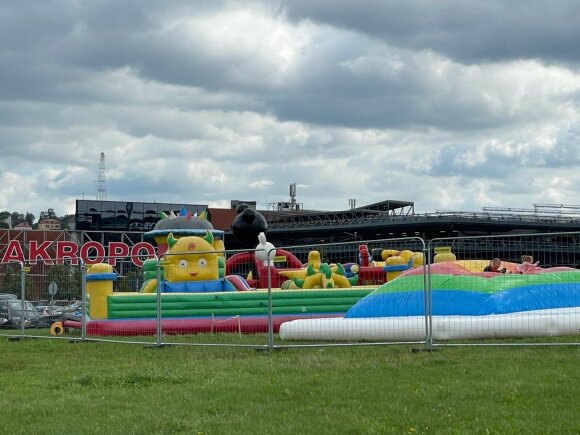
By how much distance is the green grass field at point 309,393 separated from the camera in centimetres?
802

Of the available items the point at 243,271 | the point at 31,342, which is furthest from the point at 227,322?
the point at 243,271

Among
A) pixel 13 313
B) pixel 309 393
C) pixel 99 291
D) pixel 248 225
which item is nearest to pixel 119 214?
pixel 248 225

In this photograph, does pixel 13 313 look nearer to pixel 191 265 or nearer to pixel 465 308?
pixel 191 265

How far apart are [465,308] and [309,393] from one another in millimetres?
5968

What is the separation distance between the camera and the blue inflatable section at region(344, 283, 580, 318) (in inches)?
567

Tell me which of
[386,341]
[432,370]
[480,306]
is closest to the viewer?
[432,370]

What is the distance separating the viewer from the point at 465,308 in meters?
14.8

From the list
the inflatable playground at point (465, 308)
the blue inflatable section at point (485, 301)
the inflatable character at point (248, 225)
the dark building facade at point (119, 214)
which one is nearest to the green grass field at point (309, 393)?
the inflatable playground at point (465, 308)

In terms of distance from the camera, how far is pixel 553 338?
13148 millimetres

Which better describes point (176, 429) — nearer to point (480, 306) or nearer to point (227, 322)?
point (480, 306)

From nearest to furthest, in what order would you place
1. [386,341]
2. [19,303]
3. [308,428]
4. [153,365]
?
[308,428]
[153,365]
[386,341]
[19,303]

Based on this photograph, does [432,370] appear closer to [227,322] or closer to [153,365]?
[153,365]

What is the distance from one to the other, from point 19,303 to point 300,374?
12043 millimetres

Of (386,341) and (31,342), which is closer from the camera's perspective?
(386,341)
